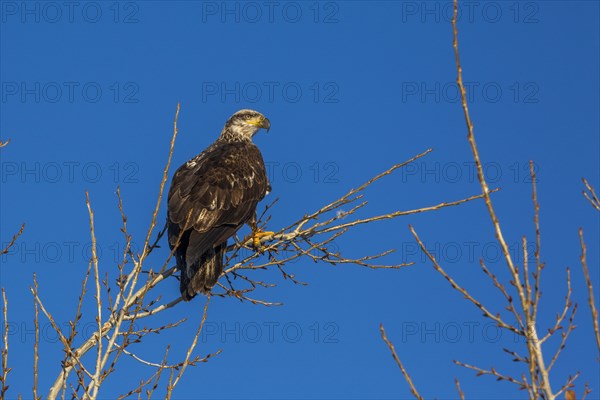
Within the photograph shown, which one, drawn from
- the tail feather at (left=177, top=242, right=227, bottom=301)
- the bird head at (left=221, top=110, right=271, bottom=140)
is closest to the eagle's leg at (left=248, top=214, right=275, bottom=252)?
the tail feather at (left=177, top=242, right=227, bottom=301)

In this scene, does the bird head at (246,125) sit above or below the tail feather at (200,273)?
above

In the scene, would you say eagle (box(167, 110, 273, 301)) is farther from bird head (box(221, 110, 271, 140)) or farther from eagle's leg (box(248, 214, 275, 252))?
bird head (box(221, 110, 271, 140))

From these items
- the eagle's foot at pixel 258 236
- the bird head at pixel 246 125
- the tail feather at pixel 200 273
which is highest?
the bird head at pixel 246 125

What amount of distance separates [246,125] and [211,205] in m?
2.56

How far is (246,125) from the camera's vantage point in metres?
10.5

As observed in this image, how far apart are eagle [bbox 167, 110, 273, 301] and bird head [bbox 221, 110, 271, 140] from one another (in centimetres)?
50

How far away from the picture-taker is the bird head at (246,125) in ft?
34.3

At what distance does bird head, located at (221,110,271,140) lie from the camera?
34.3ft

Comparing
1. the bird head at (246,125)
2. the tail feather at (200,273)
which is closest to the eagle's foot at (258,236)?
the tail feather at (200,273)

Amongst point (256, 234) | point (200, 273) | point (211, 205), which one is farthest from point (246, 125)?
point (200, 273)

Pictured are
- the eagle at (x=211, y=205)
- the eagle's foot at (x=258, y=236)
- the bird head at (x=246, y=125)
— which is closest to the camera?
the eagle at (x=211, y=205)

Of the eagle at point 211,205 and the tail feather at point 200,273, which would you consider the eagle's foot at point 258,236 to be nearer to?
the eagle at point 211,205

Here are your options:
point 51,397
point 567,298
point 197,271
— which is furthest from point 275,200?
point 567,298

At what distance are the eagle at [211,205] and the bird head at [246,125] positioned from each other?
1.64 feet
